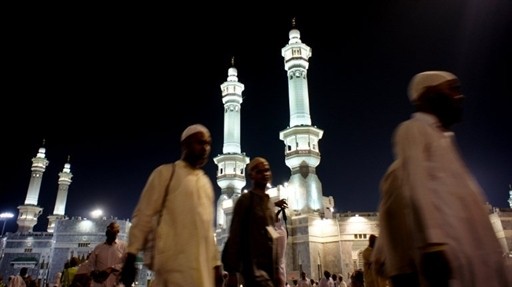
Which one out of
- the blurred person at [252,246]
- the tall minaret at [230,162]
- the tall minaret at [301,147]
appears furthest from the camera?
the tall minaret at [230,162]

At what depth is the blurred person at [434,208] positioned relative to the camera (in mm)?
1909

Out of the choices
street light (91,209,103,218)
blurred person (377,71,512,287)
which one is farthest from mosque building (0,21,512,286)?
blurred person (377,71,512,287)

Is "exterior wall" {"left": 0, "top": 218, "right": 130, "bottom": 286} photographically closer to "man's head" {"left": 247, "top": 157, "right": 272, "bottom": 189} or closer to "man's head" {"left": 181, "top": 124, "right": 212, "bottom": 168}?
"man's head" {"left": 247, "top": 157, "right": 272, "bottom": 189}

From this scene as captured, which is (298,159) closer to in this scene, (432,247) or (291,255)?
(291,255)

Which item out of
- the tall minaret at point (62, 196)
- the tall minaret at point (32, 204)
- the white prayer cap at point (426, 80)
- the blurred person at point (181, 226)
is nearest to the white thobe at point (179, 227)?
the blurred person at point (181, 226)

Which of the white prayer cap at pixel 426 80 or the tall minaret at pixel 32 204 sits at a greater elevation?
the tall minaret at pixel 32 204

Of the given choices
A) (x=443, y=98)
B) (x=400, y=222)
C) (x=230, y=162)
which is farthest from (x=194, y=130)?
(x=230, y=162)

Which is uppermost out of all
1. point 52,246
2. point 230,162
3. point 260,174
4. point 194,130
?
point 230,162

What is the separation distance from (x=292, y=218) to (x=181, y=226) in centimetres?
2869

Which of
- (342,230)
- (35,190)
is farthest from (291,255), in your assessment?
(35,190)

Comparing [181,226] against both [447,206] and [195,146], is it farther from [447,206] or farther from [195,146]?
[447,206]

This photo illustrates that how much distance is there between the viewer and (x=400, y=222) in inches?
92.7

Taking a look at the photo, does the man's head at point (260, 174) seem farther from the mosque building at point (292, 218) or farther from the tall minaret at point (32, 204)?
the tall minaret at point (32, 204)

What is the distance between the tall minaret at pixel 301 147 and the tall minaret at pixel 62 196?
4059 centimetres
